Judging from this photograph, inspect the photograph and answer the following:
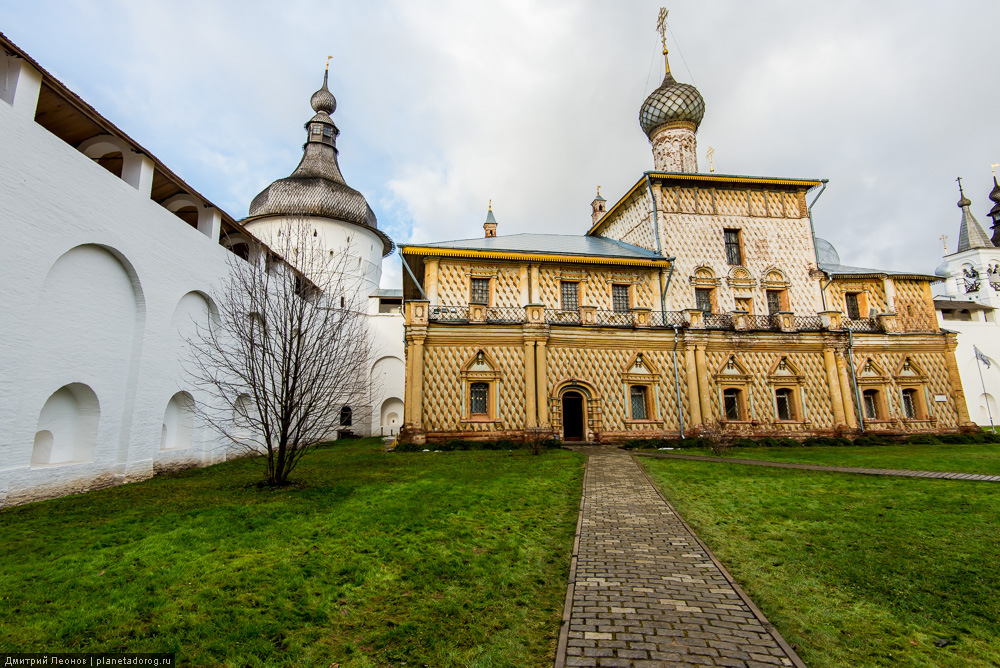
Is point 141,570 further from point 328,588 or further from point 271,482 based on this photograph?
point 271,482

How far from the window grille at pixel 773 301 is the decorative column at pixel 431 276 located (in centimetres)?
1585

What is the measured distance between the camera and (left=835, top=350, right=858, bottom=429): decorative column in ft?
68.5

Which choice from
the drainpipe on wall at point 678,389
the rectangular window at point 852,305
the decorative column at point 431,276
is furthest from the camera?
the rectangular window at point 852,305

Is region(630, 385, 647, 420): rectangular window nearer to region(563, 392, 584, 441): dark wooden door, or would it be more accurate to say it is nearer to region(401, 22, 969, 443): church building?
region(401, 22, 969, 443): church building

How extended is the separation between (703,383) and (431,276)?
1255 cm

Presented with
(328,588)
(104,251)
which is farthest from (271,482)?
(104,251)

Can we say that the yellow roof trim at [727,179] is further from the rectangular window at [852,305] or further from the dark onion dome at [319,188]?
the dark onion dome at [319,188]

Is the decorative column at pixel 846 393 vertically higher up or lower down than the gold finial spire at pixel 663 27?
lower down

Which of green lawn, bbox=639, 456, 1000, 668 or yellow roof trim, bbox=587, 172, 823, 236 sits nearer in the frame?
green lawn, bbox=639, 456, 1000, 668

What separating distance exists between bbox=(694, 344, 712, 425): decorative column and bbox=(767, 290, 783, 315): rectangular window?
492 cm

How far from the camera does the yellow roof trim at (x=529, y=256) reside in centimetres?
1964

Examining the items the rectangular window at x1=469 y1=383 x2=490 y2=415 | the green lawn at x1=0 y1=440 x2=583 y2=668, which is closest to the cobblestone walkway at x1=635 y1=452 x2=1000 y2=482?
the rectangular window at x1=469 y1=383 x2=490 y2=415

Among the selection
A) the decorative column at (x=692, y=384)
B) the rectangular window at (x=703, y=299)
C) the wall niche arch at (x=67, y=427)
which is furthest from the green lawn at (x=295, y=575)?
the rectangular window at (x=703, y=299)

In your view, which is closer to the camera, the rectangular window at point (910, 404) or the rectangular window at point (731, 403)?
the rectangular window at point (731, 403)
